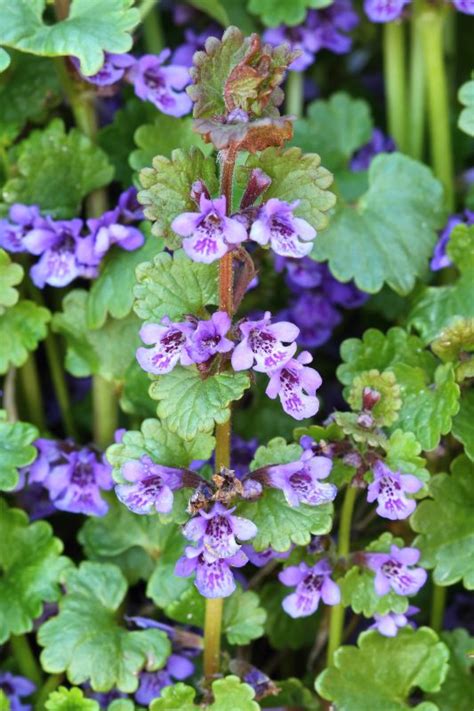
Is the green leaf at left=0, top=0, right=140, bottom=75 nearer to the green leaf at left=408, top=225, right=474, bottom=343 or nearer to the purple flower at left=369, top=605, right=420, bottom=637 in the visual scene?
the green leaf at left=408, top=225, right=474, bottom=343

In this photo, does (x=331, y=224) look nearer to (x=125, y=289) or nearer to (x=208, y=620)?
(x=125, y=289)

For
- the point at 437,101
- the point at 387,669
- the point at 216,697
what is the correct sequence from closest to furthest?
the point at 216,697
the point at 387,669
the point at 437,101

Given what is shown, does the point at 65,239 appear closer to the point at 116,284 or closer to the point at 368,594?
the point at 116,284

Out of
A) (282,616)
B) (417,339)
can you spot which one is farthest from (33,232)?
(282,616)

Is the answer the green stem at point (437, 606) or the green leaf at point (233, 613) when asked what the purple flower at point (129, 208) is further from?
the green stem at point (437, 606)

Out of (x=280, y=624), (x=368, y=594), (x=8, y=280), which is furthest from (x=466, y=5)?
(x=280, y=624)

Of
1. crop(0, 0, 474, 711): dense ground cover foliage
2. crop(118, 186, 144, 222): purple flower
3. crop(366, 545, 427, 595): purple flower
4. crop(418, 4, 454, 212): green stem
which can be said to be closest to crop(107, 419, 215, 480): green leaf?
crop(0, 0, 474, 711): dense ground cover foliage
